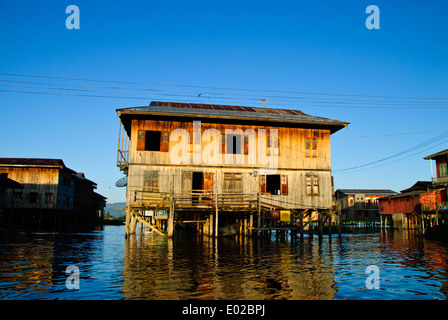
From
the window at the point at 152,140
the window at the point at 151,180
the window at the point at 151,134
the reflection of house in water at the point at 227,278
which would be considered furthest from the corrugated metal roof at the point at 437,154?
the window at the point at 151,180

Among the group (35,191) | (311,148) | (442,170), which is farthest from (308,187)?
(35,191)

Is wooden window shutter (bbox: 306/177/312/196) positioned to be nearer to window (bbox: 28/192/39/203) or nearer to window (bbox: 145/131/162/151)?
window (bbox: 145/131/162/151)

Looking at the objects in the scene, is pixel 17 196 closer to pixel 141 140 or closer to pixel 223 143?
pixel 141 140

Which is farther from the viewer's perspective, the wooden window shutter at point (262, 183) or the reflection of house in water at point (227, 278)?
the wooden window shutter at point (262, 183)

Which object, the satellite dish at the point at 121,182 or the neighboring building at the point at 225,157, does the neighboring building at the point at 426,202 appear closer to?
the neighboring building at the point at 225,157

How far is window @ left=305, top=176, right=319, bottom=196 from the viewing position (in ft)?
101

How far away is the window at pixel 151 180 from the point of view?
28202 mm

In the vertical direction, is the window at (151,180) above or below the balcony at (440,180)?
below

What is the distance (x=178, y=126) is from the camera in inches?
1154

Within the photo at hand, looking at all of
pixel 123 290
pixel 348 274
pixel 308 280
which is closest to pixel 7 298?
pixel 123 290

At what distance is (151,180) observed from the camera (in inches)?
1115

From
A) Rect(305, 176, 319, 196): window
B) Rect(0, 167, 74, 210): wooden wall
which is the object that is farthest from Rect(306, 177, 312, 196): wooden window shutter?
Rect(0, 167, 74, 210): wooden wall

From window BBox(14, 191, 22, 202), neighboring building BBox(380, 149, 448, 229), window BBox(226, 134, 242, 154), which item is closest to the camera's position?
window BBox(226, 134, 242, 154)

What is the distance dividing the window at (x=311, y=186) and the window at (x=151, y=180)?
13.0 m
